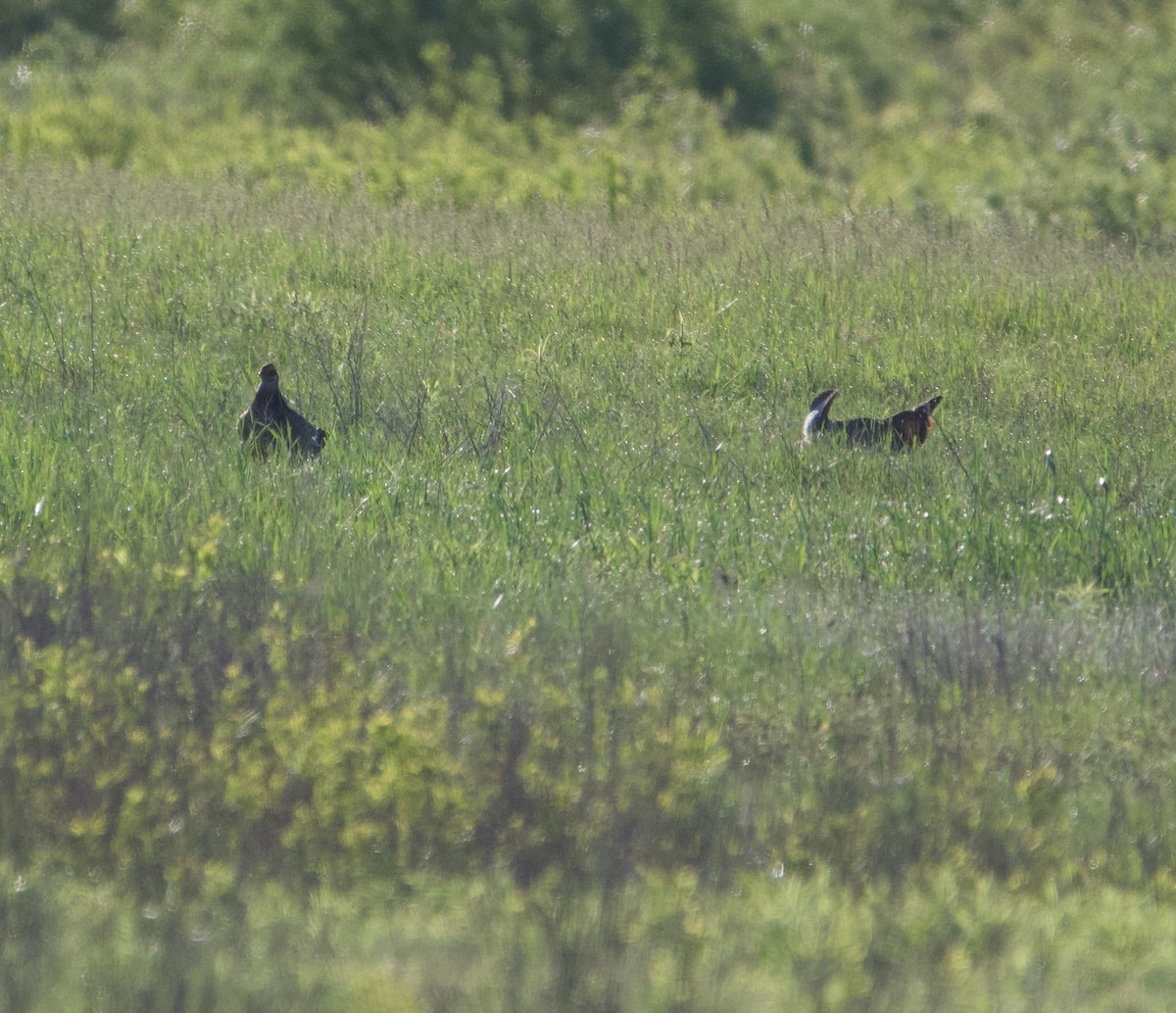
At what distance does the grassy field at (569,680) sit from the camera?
129 inches

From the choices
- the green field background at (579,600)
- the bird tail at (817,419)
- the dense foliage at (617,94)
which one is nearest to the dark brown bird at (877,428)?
the bird tail at (817,419)

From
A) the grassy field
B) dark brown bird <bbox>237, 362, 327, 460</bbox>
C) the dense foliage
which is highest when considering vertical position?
the dense foliage

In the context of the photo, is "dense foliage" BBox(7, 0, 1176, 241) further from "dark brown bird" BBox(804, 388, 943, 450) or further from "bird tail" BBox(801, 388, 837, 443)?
"dark brown bird" BBox(804, 388, 943, 450)

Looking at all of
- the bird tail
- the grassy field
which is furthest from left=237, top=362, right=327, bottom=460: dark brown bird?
the bird tail

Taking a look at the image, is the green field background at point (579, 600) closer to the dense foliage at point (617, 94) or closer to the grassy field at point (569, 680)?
the grassy field at point (569, 680)

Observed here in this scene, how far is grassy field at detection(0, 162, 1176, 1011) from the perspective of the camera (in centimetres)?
328

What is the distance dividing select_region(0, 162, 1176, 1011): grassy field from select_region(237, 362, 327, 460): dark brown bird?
0.15 meters

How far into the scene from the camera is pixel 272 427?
7355 mm

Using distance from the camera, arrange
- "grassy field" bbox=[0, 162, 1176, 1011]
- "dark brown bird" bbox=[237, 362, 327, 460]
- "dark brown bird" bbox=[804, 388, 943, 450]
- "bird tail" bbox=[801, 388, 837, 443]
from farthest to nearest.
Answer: "bird tail" bbox=[801, 388, 837, 443], "dark brown bird" bbox=[804, 388, 943, 450], "dark brown bird" bbox=[237, 362, 327, 460], "grassy field" bbox=[0, 162, 1176, 1011]

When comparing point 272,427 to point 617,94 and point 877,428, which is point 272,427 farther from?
point 617,94

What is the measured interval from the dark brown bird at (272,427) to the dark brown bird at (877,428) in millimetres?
2597

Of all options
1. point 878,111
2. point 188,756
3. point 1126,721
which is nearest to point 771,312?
point 1126,721

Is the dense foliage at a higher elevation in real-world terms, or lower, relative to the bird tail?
higher

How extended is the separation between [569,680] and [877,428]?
3.76 metres
